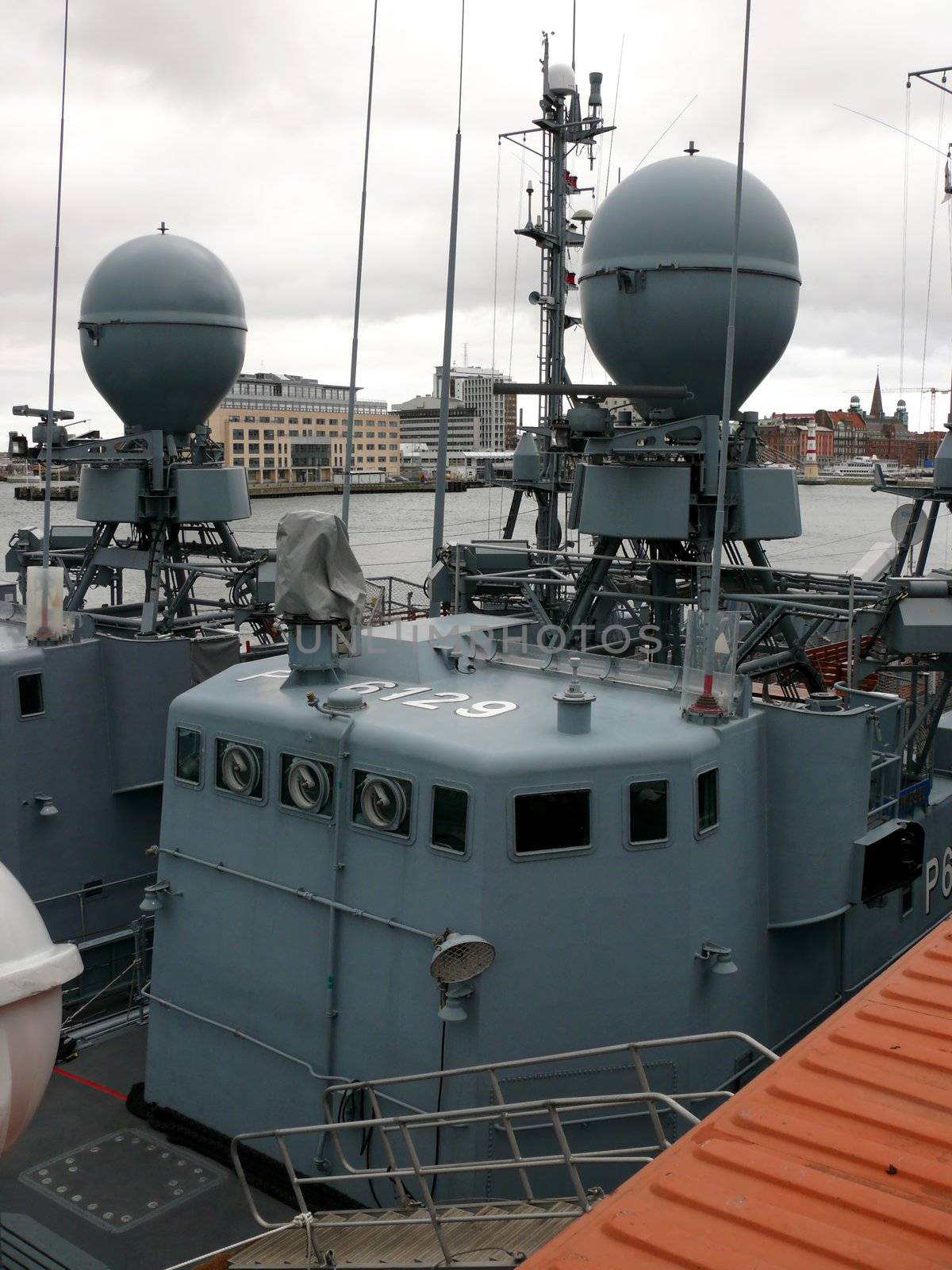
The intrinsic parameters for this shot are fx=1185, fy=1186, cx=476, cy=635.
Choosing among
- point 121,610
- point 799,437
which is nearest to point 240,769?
point 121,610

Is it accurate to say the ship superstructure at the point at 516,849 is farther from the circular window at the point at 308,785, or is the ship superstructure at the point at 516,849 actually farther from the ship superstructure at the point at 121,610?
the ship superstructure at the point at 121,610

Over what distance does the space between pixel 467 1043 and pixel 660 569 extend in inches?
358

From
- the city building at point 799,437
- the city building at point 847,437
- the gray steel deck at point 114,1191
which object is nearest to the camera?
the gray steel deck at point 114,1191

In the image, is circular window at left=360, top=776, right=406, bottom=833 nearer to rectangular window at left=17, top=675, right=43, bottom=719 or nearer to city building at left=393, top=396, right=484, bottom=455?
rectangular window at left=17, top=675, right=43, bottom=719

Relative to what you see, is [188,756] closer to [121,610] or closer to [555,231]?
[121,610]

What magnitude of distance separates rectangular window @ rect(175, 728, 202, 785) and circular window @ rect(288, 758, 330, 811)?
1.25 meters

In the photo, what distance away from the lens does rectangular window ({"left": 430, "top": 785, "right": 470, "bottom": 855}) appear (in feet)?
32.6

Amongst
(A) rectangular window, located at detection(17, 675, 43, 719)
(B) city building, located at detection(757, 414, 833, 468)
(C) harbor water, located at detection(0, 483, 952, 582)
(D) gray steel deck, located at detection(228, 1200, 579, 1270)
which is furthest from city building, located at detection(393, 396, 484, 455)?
(D) gray steel deck, located at detection(228, 1200, 579, 1270)

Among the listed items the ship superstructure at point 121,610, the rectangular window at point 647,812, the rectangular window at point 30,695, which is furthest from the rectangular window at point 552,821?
the rectangular window at point 30,695

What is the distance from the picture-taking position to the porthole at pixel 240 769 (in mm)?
→ 11422

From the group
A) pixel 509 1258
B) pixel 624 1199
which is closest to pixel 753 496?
pixel 509 1258

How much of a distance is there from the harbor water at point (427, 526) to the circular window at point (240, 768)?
115 feet

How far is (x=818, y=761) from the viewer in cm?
1136

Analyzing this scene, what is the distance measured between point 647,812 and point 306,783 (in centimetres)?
320
